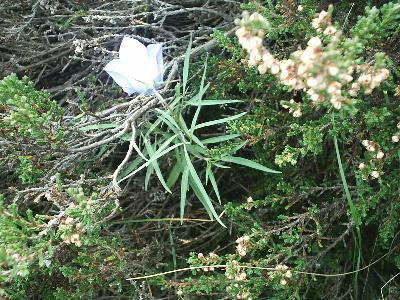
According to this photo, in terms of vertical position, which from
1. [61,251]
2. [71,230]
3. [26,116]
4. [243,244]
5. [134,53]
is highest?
[134,53]

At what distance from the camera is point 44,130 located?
1438mm

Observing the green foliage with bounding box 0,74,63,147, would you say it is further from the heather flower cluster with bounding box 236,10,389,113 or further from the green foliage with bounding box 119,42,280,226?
the heather flower cluster with bounding box 236,10,389,113

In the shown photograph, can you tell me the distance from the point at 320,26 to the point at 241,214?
2.39 feet

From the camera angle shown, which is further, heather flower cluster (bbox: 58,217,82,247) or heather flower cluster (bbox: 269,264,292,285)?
heather flower cluster (bbox: 269,264,292,285)

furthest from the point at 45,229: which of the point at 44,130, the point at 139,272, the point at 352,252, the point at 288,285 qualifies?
the point at 352,252

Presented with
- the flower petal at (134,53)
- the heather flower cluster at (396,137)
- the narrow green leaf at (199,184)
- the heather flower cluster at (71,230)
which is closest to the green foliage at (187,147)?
the narrow green leaf at (199,184)

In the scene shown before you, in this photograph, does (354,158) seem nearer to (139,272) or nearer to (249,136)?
(249,136)

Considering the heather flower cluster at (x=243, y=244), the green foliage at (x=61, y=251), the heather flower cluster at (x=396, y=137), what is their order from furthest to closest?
the heather flower cluster at (x=243, y=244) < the heather flower cluster at (x=396, y=137) < the green foliage at (x=61, y=251)

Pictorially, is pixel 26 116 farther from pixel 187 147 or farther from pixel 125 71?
pixel 187 147

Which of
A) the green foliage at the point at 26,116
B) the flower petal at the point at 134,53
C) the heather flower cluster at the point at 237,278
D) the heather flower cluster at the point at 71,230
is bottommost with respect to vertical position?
the heather flower cluster at the point at 237,278

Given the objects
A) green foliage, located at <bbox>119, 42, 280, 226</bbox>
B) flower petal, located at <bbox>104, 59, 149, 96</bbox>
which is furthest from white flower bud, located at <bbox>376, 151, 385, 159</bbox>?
flower petal, located at <bbox>104, 59, 149, 96</bbox>

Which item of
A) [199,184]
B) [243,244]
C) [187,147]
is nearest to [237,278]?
[243,244]

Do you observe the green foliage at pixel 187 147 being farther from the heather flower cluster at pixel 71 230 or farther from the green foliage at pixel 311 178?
the heather flower cluster at pixel 71 230

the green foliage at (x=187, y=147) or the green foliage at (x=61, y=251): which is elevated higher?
the green foliage at (x=187, y=147)
